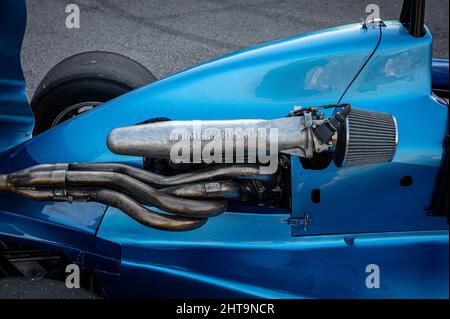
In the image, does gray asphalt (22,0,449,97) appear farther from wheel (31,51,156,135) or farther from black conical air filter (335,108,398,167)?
black conical air filter (335,108,398,167)

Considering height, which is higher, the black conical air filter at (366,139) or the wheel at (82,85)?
the wheel at (82,85)

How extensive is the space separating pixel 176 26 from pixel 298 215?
112 inches

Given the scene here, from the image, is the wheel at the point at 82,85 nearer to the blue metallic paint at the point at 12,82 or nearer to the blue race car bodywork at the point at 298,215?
the blue metallic paint at the point at 12,82

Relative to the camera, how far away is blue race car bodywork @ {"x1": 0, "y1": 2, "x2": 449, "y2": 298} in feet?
6.89

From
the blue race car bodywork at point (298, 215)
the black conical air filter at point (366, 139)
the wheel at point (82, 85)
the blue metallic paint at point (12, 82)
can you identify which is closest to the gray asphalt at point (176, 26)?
the wheel at point (82, 85)

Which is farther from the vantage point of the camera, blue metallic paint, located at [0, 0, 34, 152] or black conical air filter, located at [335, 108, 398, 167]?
blue metallic paint, located at [0, 0, 34, 152]

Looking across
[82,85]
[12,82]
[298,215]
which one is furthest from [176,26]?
[298,215]

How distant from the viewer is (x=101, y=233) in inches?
86.9

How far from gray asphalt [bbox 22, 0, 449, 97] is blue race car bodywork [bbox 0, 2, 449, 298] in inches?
80.3

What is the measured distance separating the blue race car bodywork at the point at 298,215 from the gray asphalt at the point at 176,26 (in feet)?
6.69

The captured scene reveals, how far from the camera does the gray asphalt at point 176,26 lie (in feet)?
14.4

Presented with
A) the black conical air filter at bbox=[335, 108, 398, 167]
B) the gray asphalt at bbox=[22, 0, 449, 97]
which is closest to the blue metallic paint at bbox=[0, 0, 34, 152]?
the black conical air filter at bbox=[335, 108, 398, 167]

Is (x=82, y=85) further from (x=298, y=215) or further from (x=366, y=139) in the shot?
(x=366, y=139)

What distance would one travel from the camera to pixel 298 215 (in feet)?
7.01
